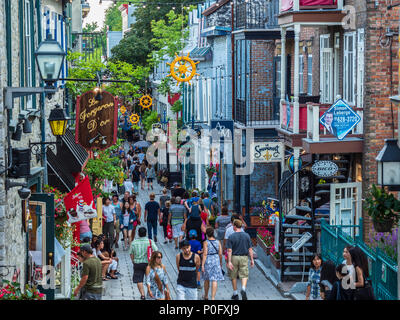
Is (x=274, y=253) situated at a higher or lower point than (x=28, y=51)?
lower

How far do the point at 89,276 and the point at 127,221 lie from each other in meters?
9.71

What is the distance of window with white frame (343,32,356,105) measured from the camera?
2033 centimetres

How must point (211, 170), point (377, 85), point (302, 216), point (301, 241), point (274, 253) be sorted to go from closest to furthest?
point (301, 241) < point (377, 85) < point (274, 253) < point (302, 216) < point (211, 170)

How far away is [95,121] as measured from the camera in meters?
18.7

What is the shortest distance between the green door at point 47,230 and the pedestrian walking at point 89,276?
480mm

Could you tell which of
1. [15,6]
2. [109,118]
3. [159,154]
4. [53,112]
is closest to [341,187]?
[109,118]

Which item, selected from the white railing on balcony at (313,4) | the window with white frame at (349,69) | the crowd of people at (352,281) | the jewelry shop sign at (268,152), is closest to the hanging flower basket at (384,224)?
the crowd of people at (352,281)

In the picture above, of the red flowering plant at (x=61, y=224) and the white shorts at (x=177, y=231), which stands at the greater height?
the red flowering plant at (x=61, y=224)

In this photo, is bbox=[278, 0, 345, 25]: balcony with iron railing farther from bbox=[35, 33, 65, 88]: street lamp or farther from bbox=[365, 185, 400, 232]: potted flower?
bbox=[35, 33, 65, 88]: street lamp

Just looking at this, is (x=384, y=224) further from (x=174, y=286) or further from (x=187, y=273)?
(x=174, y=286)

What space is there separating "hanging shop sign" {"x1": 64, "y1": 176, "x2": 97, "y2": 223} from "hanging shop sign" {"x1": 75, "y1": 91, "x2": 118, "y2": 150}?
7.20ft

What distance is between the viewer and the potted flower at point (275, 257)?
61.8 feet

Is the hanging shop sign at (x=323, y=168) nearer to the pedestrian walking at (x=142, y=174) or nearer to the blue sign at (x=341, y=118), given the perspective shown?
the blue sign at (x=341, y=118)

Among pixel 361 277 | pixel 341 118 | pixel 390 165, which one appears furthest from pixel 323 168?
pixel 361 277
